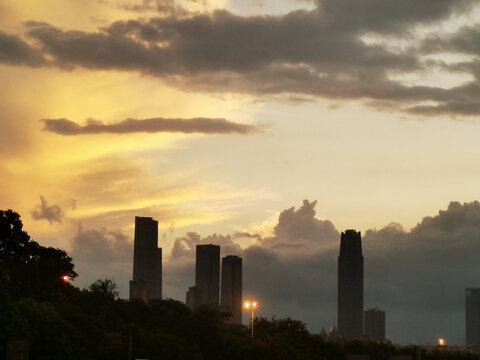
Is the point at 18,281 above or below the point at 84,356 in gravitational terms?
above

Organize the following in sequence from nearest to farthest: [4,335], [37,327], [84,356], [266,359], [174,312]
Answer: [4,335] < [37,327] < [84,356] < [266,359] < [174,312]

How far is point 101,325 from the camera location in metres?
116

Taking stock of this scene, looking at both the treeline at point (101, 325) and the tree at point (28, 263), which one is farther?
the tree at point (28, 263)

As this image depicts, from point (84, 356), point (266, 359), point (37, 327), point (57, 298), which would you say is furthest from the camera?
point (266, 359)

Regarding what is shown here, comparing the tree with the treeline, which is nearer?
the treeline

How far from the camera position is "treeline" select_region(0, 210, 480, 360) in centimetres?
9175

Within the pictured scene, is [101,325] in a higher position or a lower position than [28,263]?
lower

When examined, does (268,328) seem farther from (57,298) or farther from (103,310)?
(57,298)

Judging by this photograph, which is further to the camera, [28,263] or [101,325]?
[28,263]

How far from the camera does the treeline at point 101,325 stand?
91750 mm

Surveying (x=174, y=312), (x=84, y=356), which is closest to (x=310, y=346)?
(x=174, y=312)

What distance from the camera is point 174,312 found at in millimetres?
168375

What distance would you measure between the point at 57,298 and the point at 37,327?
2876cm

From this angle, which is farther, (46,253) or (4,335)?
(46,253)
